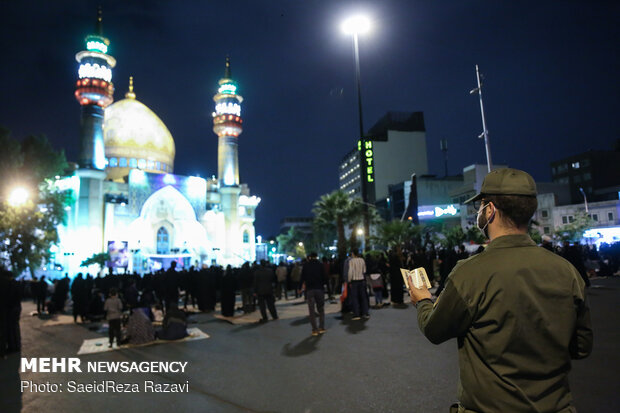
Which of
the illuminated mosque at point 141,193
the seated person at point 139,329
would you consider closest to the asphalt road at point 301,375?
the seated person at point 139,329

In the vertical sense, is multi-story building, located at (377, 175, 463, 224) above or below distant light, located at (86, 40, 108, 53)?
below

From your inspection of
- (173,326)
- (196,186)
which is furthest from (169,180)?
(173,326)

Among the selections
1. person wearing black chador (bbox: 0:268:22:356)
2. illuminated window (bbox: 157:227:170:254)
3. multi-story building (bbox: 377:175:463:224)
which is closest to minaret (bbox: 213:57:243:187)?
illuminated window (bbox: 157:227:170:254)

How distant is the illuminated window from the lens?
42688 mm

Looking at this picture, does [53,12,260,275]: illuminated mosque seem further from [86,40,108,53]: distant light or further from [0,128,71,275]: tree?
[0,128,71,275]: tree

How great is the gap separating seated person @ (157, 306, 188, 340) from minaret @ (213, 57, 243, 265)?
3729 cm

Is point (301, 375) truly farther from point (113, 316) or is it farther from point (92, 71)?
point (92, 71)

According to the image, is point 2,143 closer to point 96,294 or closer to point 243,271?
point 96,294

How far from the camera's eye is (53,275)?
35188 millimetres

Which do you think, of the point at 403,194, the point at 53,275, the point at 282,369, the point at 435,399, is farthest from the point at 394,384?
the point at 403,194

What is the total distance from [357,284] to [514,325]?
919cm

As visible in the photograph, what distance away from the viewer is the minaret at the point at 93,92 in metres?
38.5

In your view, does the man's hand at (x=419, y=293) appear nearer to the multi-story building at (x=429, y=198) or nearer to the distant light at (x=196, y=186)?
the distant light at (x=196, y=186)

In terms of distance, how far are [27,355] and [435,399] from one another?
27.5ft
